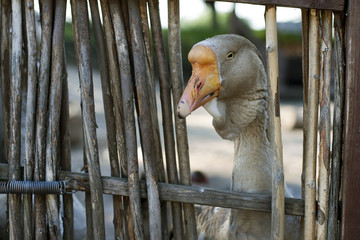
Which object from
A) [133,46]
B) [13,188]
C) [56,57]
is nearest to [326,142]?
[133,46]

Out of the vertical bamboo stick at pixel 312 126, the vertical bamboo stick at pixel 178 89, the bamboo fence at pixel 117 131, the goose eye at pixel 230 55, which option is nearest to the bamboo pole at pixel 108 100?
the bamboo fence at pixel 117 131

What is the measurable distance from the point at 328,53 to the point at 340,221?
2.43ft

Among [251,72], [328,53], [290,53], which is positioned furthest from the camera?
[290,53]

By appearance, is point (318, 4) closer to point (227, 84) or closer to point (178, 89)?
point (227, 84)

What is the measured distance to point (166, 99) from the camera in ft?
7.29

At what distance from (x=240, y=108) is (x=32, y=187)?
111 cm

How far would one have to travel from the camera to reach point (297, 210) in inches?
81.9

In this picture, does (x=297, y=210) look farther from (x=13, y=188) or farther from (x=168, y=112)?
(x=13, y=188)

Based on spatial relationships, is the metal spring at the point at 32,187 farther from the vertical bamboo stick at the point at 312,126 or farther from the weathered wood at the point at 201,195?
the vertical bamboo stick at the point at 312,126

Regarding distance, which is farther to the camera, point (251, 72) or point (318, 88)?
point (251, 72)

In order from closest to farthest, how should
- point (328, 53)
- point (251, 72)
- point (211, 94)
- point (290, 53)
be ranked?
1. point (328, 53)
2. point (211, 94)
3. point (251, 72)
4. point (290, 53)

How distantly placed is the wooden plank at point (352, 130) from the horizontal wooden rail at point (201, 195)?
0.29 meters

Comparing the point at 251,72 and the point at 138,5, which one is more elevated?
the point at 138,5

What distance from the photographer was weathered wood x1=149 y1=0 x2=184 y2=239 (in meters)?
2.15
